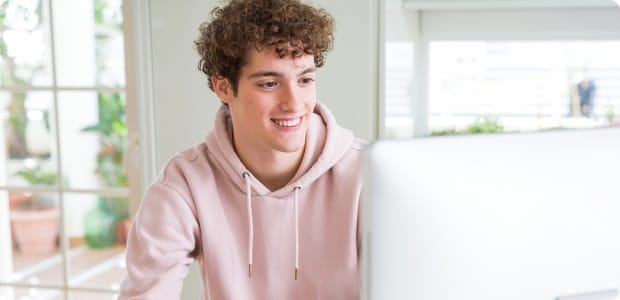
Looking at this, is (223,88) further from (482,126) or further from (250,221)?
(482,126)

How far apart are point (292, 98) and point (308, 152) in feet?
0.41

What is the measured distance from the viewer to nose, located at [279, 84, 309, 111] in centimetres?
145

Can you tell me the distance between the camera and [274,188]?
1.55 m

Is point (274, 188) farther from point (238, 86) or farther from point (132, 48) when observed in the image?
point (132, 48)

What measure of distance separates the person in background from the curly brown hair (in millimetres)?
1391

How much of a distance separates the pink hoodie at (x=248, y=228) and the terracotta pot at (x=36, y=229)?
1.65m

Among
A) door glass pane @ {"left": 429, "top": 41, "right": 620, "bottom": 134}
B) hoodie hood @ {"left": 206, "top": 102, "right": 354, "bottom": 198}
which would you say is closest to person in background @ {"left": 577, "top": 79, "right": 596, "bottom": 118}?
door glass pane @ {"left": 429, "top": 41, "right": 620, "bottom": 134}

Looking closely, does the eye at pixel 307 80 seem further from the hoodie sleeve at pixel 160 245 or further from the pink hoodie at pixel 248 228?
the hoodie sleeve at pixel 160 245

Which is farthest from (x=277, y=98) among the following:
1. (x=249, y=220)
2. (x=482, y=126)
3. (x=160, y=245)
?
(x=482, y=126)

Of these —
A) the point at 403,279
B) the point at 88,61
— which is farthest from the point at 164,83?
the point at 403,279

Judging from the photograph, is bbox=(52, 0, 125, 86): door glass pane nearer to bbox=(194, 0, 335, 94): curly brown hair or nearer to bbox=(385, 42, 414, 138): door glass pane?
bbox=(385, 42, 414, 138): door glass pane

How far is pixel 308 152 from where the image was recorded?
1505 mm

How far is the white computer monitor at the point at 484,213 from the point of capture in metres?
0.72

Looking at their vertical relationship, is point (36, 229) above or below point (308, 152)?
below
